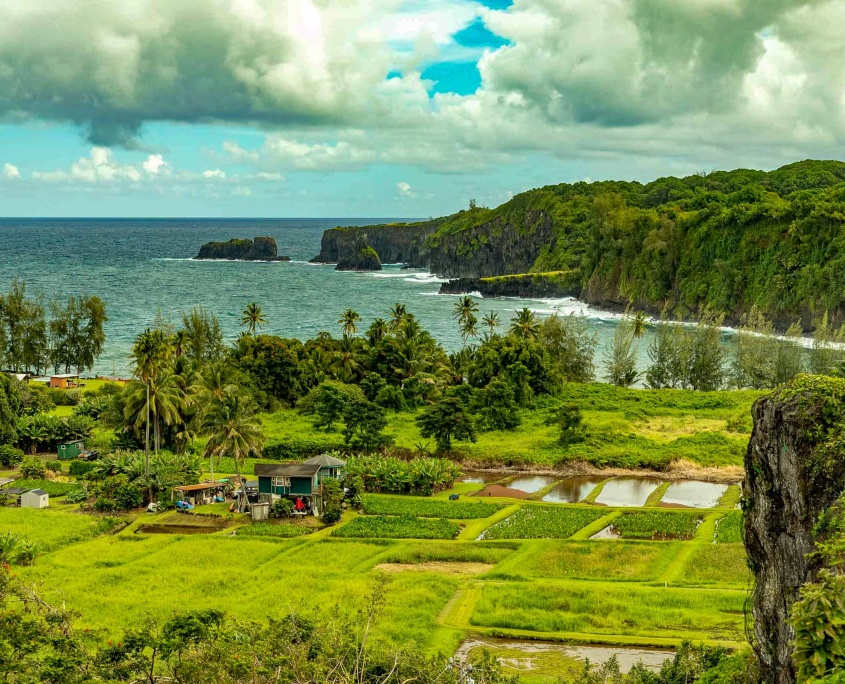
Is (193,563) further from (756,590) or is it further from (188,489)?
(756,590)

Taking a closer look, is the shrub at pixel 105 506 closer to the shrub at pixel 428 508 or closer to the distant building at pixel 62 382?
the shrub at pixel 428 508

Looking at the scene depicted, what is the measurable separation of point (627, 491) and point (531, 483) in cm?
649

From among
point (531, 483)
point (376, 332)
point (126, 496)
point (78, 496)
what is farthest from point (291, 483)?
point (376, 332)

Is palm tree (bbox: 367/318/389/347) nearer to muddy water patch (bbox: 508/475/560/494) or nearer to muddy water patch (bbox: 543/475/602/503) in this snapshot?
muddy water patch (bbox: 508/475/560/494)

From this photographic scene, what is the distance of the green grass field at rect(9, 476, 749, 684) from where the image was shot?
3250 cm

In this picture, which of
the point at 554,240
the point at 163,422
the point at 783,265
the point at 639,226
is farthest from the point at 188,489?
the point at 554,240

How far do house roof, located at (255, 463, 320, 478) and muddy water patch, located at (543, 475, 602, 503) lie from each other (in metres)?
14.9

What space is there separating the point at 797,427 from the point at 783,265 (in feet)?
394

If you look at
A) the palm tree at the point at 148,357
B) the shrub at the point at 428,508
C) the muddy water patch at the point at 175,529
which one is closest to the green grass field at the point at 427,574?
the shrub at the point at 428,508

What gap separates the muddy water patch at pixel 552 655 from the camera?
2902 cm

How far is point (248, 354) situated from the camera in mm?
79500

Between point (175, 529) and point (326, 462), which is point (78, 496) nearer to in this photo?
point (175, 529)

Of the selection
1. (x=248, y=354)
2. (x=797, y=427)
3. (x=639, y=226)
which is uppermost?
(x=639, y=226)

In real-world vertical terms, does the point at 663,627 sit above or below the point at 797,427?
below
